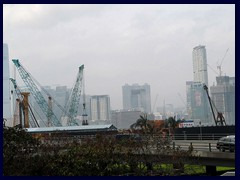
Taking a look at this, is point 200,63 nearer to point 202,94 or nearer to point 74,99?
point 202,94

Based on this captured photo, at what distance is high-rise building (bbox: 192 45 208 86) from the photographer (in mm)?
66000

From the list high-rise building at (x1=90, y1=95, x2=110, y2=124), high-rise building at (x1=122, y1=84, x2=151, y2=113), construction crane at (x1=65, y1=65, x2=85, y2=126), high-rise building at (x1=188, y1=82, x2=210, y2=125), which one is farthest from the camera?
high-rise building at (x1=122, y1=84, x2=151, y2=113)

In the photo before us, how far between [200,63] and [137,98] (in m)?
27.9

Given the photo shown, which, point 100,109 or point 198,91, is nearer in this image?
point 198,91

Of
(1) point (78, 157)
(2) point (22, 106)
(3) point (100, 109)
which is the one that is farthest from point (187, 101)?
(1) point (78, 157)

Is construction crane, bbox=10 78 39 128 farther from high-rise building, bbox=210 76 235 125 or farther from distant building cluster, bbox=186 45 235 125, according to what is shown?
high-rise building, bbox=210 76 235 125

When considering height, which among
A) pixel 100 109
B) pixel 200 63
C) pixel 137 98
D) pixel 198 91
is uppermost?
pixel 200 63

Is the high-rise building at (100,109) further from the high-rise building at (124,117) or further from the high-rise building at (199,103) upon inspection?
the high-rise building at (199,103)

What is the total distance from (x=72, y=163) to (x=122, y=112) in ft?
200

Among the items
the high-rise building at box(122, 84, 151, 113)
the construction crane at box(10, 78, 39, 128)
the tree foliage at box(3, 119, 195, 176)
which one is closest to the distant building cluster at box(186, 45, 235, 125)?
the high-rise building at box(122, 84, 151, 113)

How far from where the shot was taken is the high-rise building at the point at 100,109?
79.7 m

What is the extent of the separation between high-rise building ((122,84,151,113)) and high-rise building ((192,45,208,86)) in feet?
76.9

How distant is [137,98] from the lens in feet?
302
